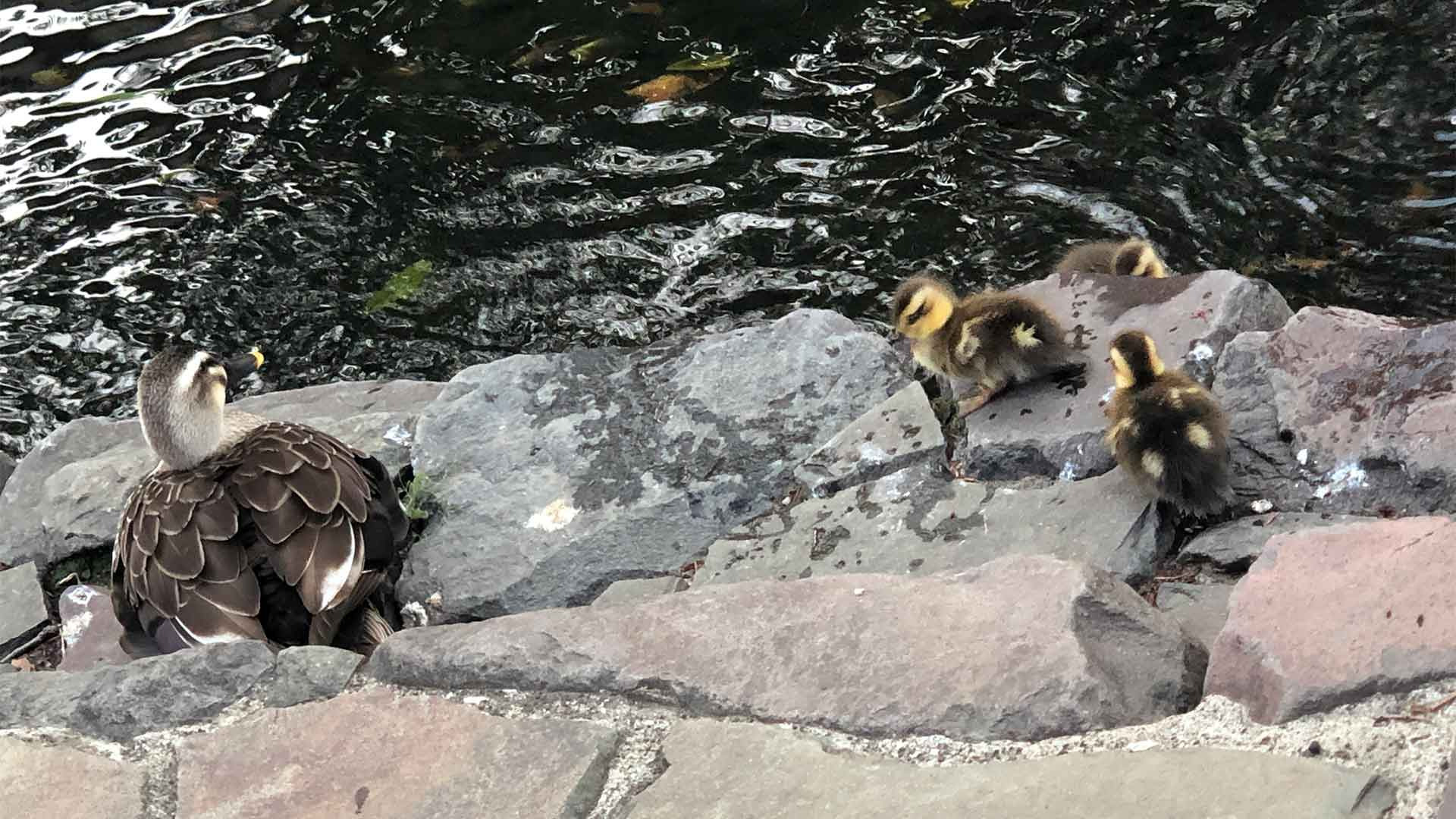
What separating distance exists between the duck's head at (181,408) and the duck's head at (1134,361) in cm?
298

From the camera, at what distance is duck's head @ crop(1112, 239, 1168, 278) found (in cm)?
566

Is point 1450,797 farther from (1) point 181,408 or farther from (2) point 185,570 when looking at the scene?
(1) point 181,408

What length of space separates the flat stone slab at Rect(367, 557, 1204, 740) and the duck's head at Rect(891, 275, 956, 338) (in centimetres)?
181

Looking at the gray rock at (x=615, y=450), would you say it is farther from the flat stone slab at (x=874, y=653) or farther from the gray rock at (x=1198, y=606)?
the gray rock at (x=1198, y=606)

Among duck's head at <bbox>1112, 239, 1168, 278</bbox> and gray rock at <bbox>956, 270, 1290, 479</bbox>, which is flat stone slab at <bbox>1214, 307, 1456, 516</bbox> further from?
duck's head at <bbox>1112, 239, 1168, 278</bbox>

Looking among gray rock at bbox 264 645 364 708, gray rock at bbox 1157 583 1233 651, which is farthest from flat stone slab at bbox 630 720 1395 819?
gray rock at bbox 264 645 364 708

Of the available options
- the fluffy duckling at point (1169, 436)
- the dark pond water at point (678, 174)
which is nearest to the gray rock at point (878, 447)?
the fluffy duckling at point (1169, 436)

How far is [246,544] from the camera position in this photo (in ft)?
15.1

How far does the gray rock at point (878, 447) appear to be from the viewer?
15.0 feet

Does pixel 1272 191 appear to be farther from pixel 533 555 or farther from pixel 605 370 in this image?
pixel 533 555

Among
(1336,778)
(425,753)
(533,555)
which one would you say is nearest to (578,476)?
(533,555)

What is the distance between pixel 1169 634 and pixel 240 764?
1924 mm

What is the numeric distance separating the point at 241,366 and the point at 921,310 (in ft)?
8.29

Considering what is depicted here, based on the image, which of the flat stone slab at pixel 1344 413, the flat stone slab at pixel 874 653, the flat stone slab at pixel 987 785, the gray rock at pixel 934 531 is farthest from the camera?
the gray rock at pixel 934 531
